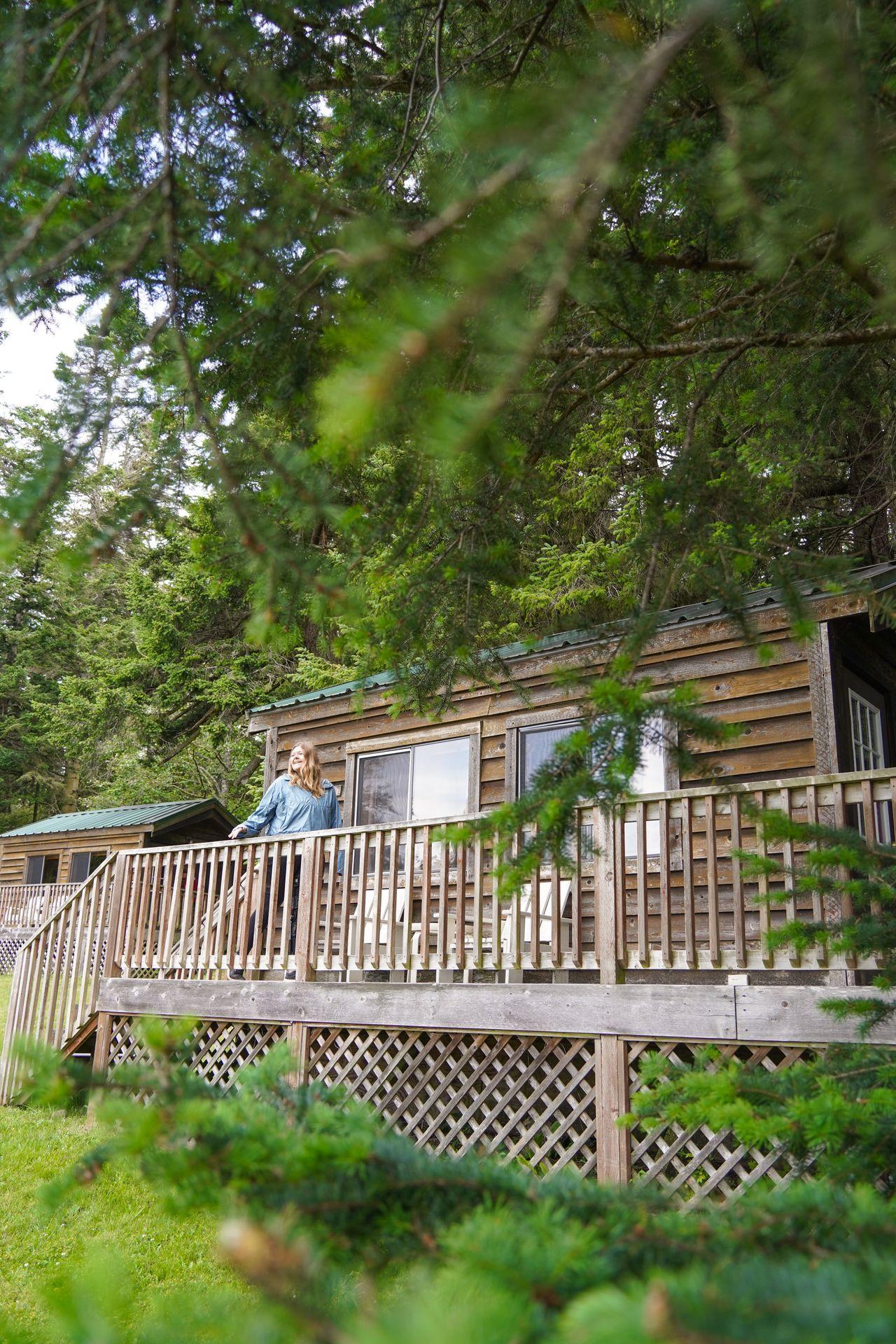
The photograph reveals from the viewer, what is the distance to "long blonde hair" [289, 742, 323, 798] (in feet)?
29.2

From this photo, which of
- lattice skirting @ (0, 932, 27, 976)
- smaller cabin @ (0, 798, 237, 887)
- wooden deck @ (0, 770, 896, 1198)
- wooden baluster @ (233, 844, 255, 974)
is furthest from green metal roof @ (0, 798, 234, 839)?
wooden baluster @ (233, 844, 255, 974)

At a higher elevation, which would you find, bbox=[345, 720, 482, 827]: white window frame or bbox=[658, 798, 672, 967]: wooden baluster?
bbox=[345, 720, 482, 827]: white window frame

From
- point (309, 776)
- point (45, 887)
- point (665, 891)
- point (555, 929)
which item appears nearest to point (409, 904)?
point (555, 929)

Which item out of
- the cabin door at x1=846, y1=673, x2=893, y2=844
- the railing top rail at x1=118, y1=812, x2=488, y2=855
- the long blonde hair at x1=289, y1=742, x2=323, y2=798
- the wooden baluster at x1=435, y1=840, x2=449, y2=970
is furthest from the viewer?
the long blonde hair at x1=289, y1=742, x2=323, y2=798

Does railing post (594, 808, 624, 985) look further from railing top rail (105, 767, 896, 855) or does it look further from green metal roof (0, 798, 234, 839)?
green metal roof (0, 798, 234, 839)

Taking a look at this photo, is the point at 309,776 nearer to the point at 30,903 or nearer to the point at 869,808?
the point at 869,808

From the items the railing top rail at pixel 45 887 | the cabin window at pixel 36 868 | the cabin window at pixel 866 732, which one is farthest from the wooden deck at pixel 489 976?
the cabin window at pixel 36 868

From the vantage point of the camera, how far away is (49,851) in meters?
28.0

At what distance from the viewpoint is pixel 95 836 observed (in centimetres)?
2581

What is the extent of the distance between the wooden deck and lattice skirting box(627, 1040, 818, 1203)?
22 millimetres

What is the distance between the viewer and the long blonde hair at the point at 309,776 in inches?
351

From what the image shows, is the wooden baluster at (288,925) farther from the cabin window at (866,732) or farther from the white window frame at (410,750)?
the cabin window at (866,732)

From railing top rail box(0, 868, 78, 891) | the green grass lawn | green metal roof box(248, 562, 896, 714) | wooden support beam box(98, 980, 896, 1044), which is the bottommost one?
the green grass lawn

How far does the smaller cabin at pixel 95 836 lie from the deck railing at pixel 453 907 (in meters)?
11.7
